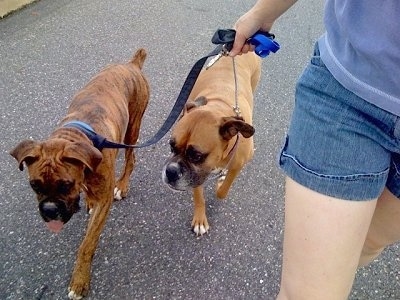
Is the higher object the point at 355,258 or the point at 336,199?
the point at 336,199

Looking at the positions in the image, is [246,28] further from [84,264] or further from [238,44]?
[84,264]

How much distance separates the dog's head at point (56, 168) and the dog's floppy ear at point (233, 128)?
814 mm

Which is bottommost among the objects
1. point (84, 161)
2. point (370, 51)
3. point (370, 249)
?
point (84, 161)

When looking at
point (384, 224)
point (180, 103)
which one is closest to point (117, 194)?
point (180, 103)

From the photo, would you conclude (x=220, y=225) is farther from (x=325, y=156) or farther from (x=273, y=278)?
(x=325, y=156)

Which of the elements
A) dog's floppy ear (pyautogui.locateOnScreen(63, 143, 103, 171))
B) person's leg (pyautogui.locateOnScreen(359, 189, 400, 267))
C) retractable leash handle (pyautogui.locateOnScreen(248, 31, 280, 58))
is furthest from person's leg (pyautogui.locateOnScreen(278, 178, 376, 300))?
dog's floppy ear (pyautogui.locateOnScreen(63, 143, 103, 171))

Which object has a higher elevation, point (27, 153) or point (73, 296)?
point (27, 153)

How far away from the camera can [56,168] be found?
2.61 m

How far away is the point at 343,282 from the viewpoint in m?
1.63

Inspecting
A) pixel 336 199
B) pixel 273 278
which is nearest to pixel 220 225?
pixel 273 278

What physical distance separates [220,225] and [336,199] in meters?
2.02

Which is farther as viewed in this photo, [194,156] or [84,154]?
[194,156]

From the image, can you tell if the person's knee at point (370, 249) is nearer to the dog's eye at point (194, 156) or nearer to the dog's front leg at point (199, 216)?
the dog's eye at point (194, 156)

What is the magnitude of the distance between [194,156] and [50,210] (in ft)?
3.04
